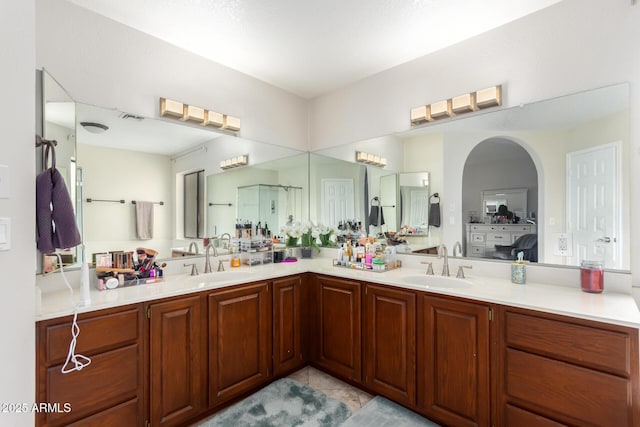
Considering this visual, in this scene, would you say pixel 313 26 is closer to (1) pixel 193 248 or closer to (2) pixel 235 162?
(2) pixel 235 162

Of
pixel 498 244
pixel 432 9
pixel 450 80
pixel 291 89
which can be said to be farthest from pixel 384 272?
pixel 291 89

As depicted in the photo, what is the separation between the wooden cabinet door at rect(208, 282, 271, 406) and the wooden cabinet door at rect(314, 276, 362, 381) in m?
0.45

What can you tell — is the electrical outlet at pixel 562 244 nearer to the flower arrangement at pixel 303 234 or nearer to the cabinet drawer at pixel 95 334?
the flower arrangement at pixel 303 234

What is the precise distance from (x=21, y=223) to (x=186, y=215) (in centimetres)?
125

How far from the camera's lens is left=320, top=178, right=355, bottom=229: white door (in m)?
3.16

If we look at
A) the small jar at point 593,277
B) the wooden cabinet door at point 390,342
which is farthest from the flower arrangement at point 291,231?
the small jar at point 593,277

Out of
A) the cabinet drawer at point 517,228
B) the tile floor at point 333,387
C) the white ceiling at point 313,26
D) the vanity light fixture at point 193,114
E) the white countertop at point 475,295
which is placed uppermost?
the white ceiling at point 313,26

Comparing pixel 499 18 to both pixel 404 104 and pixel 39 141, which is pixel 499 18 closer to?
pixel 404 104

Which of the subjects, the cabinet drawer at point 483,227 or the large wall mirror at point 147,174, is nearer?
the large wall mirror at point 147,174

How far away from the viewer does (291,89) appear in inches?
124

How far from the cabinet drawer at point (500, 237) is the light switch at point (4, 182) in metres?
2.67

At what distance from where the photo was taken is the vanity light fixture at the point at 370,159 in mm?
2799

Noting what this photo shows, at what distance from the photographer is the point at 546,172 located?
1.99 m

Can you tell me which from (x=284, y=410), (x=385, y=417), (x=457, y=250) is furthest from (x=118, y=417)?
(x=457, y=250)
